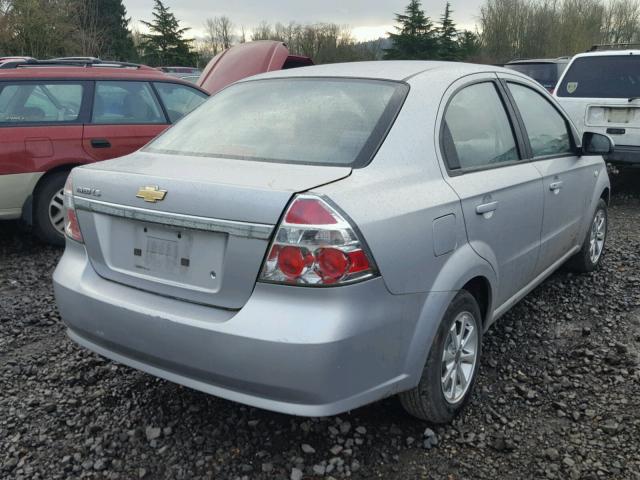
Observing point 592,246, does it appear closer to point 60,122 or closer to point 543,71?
point 60,122

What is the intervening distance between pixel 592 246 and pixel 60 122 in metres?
4.79

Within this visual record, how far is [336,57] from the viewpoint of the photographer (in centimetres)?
→ 3938

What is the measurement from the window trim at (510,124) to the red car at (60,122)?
3809 mm

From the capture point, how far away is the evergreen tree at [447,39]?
1628 inches

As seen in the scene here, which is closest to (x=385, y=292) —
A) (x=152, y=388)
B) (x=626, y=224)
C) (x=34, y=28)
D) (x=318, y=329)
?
(x=318, y=329)

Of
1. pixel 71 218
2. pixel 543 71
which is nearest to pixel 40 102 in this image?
pixel 71 218

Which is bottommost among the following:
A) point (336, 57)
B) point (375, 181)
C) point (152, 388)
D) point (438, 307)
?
point (152, 388)

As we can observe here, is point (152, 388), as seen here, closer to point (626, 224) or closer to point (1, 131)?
point (1, 131)

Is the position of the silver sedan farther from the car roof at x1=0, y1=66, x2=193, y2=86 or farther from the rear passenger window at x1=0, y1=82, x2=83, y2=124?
the car roof at x1=0, y1=66, x2=193, y2=86

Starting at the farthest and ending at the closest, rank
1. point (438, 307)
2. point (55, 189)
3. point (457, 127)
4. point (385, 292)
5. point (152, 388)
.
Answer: point (55, 189), point (152, 388), point (457, 127), point (438, 307), point (385, 292)

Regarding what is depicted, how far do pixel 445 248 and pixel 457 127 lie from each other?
2.26 feet

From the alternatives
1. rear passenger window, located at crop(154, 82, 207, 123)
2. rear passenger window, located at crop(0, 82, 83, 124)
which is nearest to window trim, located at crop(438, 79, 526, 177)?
rear passenger window, located at crop(154, 82, 207, 123)

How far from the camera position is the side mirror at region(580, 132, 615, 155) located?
161 inches

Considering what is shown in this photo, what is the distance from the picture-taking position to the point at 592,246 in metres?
4.75
